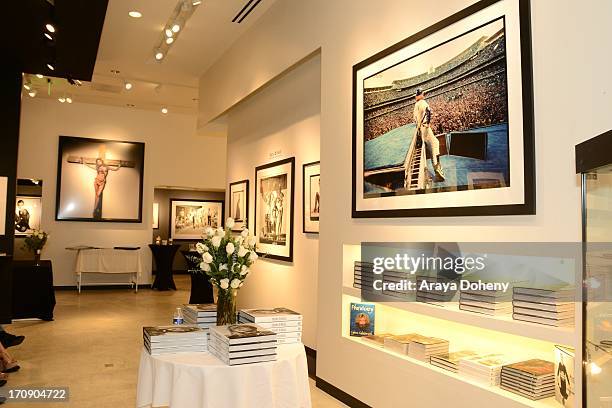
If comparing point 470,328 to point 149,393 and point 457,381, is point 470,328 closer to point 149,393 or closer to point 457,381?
point 457,381

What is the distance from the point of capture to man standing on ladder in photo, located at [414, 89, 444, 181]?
340 centimetres

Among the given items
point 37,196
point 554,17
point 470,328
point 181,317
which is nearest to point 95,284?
point 37,196

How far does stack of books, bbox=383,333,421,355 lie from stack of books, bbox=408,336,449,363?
0.13 ft

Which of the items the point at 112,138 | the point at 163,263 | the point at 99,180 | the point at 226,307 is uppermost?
the point at 112,138

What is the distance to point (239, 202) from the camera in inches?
326

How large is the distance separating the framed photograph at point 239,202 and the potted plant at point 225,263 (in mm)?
4584

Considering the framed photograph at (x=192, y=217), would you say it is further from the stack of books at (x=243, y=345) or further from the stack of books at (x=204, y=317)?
the stack of books at (x=243, y=345)

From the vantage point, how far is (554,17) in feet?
8.75

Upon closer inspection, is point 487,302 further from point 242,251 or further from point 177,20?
point 177,20

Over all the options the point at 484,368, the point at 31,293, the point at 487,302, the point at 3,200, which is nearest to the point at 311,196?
the point at 487,302

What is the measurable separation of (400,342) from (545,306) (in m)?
1.27

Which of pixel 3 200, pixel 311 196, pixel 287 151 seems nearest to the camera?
pixel 311 196

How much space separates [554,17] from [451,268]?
164cm

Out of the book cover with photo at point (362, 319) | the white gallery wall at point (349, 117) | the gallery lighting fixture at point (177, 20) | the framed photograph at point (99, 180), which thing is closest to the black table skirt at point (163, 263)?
the framed photograph at point (99, 180)
